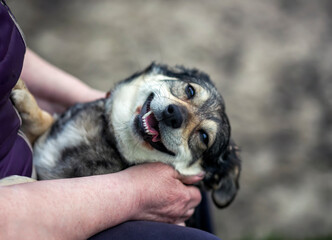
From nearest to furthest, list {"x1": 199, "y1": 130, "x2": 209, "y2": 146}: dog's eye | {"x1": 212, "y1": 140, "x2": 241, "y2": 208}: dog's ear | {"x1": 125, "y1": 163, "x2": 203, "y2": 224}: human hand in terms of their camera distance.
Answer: {"x1": 125, "y1": 163, "x2": 203, "y2": 224}: human hand
{"x1": 199, "y1": 130, "x2": 209, "y2": 146}: dog's eye
{"x1": 212, "y1": 140, "x2": 241, "y2": 208}: dog's ear

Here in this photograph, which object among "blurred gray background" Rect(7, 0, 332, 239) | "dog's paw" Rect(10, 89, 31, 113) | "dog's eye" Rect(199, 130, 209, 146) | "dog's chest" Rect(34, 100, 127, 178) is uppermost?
"dog's paw" Rect(10, 89, 31, 113)

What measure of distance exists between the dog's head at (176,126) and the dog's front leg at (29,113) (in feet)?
1.44

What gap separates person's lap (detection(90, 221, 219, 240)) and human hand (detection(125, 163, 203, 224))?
0.35 ft

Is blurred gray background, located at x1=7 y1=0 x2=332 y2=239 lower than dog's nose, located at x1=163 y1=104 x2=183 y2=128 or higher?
lower

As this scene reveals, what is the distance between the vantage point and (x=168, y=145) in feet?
6.79

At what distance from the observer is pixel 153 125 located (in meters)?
2.13

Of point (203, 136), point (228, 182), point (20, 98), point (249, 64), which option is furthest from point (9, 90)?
point (249, 64)

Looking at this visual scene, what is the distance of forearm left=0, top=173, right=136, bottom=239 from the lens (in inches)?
50.7

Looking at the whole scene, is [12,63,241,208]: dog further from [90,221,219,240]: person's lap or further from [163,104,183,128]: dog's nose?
[90,221,219,240]: person's lap

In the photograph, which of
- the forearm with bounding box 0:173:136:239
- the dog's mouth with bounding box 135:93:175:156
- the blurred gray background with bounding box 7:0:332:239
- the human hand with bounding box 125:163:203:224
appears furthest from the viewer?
the blurred gray background with bounding box 7:0:332:239

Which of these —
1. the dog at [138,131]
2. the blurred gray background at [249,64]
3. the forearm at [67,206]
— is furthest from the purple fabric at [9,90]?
the blurred gray background at [249,64]

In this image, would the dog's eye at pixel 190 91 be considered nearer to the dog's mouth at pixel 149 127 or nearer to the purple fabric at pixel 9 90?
the dog's mouth at pixel 149 127

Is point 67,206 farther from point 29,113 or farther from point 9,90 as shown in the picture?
point 29,113

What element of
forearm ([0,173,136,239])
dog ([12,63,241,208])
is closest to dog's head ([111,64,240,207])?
dog ([12,63,241,208])
